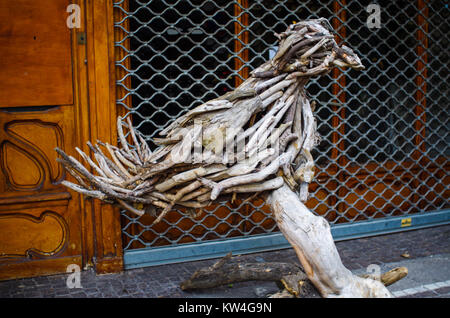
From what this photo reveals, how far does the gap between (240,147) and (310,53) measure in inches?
31.3

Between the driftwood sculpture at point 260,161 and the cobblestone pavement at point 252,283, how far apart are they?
102 cm

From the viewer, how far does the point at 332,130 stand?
4.97 meters

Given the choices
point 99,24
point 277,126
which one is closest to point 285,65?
point 277,126

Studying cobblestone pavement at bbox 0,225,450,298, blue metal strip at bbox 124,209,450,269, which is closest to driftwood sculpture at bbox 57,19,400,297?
cobblestone pavement at bbox 0,225,450,298

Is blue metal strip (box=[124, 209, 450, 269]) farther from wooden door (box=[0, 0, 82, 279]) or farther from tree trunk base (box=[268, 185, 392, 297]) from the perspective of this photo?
tree trunk base (box=[268, 185, 392, 297])

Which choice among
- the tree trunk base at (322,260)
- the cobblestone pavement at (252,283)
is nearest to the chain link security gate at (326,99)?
the cobblestone pavement at (252,283)

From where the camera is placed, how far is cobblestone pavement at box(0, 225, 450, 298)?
376cm

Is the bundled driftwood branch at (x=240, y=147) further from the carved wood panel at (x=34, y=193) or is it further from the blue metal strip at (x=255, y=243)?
the blue metal strip at (x=255, y=243)

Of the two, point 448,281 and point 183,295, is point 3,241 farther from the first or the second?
point 448,281

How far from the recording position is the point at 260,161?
3.00 meters

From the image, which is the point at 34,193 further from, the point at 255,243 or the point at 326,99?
the point at 326,99

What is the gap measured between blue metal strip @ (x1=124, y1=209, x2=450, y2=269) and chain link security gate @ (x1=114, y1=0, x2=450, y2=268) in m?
0.01

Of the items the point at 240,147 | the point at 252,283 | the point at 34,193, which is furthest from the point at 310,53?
the point at 34,193

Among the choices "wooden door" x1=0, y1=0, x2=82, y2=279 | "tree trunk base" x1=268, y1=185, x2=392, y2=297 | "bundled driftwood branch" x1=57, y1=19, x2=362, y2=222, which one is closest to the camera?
"tree trunk base" x1=268, y1=185, x2=392, y2=297
